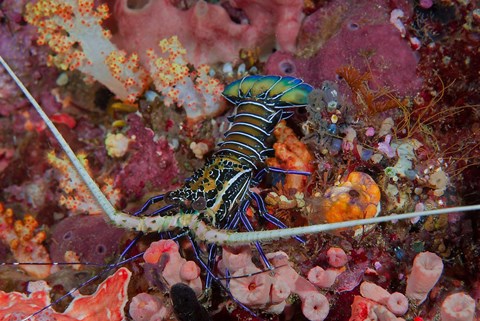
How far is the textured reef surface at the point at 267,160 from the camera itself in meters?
2.53

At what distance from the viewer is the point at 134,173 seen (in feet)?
13.6

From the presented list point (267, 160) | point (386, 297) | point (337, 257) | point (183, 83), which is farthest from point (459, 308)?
point (183, 83)

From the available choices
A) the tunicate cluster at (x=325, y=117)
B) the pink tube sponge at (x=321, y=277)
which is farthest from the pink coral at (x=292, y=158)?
the pink tube sponge at (x=321, y=277)

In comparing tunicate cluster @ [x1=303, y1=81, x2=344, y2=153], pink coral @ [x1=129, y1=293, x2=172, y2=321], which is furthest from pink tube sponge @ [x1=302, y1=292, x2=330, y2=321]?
tunicate cluster @ [x1=303, y1=81, x2=344, y2=153]

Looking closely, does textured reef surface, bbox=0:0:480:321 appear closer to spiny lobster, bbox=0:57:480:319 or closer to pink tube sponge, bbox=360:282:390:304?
pink tube sponge, bbox=360:282:390:304

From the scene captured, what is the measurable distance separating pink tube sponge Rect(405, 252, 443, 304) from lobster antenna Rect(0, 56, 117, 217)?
1.87 meters

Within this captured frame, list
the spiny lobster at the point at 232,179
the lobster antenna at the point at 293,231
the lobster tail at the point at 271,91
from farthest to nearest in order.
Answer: the lobster tail at the point at 271,91, the spiny lobster at the point at 232,179, the lobster antenna at the point at 293,231

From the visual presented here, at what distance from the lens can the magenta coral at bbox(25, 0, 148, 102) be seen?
384 cm

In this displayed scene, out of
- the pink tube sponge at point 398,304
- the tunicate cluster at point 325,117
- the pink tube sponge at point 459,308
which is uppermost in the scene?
the tunicate cluster at point 325,117

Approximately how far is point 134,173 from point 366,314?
8.58ft

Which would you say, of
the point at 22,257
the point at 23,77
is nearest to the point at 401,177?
the point at 22,257

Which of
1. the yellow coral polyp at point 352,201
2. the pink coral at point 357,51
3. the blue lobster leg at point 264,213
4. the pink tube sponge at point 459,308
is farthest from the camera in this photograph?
the pink coral at point 357,51

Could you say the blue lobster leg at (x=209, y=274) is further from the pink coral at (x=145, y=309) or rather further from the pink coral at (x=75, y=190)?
the pink coral at (x=75, y=190)

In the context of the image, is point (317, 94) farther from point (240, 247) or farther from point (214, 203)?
point (240, 247)
